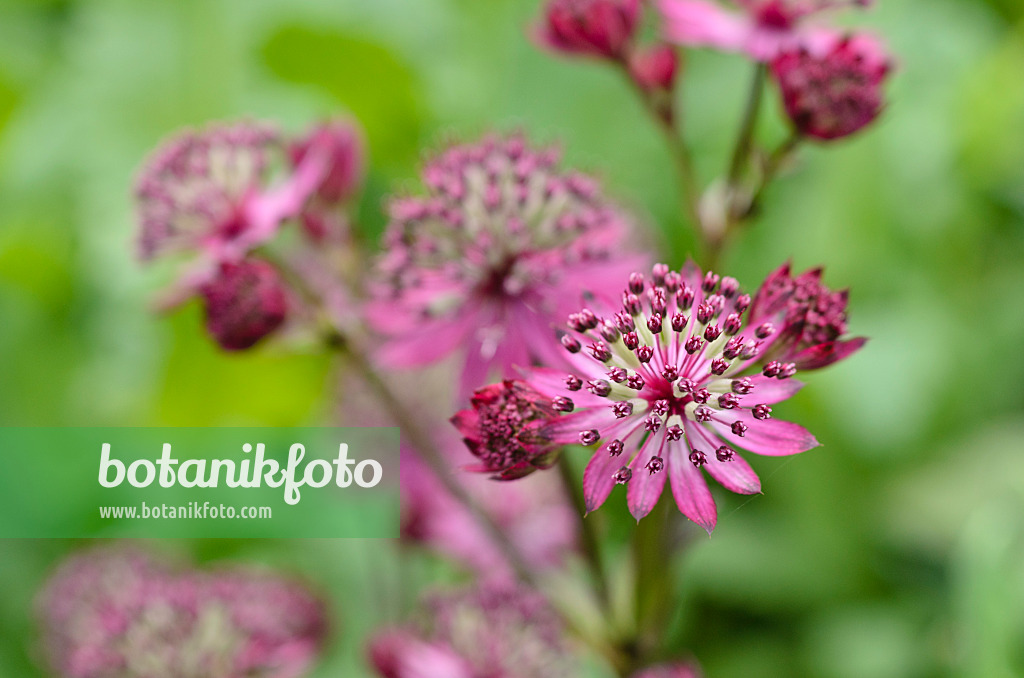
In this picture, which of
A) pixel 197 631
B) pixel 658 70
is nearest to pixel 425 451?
pixel 197 631

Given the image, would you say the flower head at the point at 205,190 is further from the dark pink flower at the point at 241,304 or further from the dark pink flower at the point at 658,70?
the dark pink flower at the point at 658,70

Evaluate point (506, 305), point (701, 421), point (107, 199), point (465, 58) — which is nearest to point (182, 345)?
point (107, 199)

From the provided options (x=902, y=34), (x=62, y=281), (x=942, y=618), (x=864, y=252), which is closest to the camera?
(x=942, y=618)

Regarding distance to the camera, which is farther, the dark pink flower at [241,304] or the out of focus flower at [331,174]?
the out of focus flower at [331,174]

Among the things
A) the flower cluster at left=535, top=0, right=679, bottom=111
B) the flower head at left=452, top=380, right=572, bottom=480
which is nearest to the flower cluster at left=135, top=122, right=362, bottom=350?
the flower cluster at left=535, top=0, right=679, bottom=111

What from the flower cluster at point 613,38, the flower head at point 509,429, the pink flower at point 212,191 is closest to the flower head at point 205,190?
the pink flower at point 212,191

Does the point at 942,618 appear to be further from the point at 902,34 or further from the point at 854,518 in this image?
the point at 902,34

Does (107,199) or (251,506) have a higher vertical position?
(107,199)

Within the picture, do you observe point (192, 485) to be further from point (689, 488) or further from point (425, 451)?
point (689, 488)
